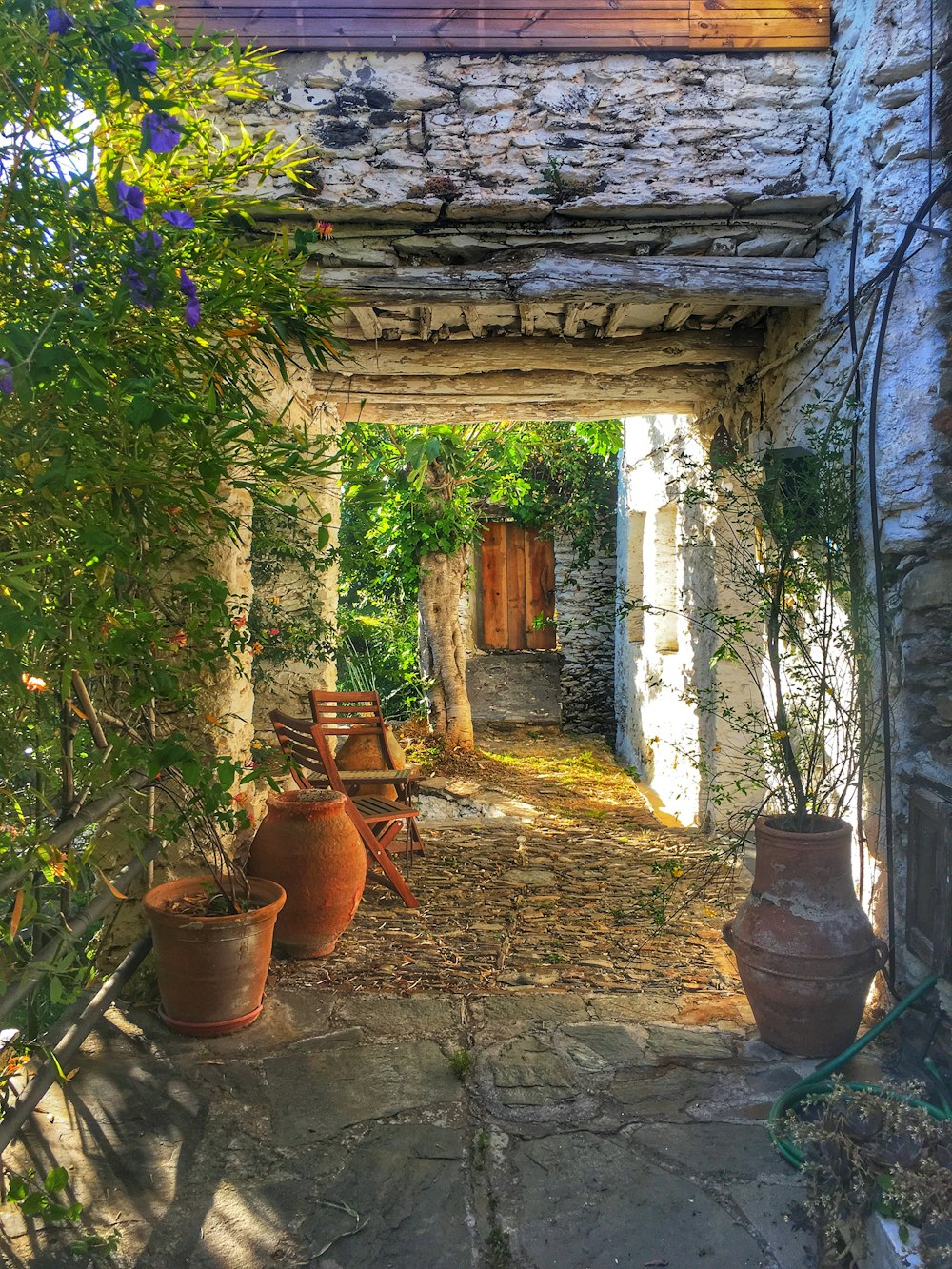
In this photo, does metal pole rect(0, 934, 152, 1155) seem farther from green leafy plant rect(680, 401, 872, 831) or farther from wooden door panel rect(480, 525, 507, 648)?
wooden door panel rect(480, 525, 507, 648)

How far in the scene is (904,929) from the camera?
2812 mm

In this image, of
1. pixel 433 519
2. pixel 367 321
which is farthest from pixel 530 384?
pixel 433 519

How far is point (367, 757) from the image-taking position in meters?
5.71

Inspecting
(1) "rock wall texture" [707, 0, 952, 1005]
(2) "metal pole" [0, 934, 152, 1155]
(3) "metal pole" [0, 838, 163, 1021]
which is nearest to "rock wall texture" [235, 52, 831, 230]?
(1) "rock wall texture" [707, 0, 952, 1005]

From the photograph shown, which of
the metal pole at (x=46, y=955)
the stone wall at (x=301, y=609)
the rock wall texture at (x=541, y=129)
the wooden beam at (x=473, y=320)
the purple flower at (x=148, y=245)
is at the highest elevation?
the rock wall texture at (x=541, y=129)

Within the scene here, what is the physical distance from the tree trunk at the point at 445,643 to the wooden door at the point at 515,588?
2.91 m

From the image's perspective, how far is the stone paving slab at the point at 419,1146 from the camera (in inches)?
78.6

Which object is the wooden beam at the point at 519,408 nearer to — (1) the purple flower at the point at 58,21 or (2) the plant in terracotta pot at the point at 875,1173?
(1) the purple flower at the point at 58,21

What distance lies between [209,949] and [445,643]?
5149 millimetres

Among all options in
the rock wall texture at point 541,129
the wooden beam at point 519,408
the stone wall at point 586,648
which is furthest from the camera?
the stone wall at point 586,648

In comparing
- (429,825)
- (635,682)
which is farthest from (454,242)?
(635,682)

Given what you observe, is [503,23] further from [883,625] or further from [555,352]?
[883,625]

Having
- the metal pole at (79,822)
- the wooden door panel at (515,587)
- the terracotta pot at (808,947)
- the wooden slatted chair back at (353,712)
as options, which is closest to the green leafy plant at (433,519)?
the wooden door panel at (515,587)

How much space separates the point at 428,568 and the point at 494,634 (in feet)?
10.4
